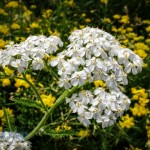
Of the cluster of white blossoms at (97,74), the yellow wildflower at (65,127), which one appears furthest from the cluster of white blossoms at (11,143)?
the yellow wildflower at (65,127)

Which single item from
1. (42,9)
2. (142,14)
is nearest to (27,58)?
(42,9)

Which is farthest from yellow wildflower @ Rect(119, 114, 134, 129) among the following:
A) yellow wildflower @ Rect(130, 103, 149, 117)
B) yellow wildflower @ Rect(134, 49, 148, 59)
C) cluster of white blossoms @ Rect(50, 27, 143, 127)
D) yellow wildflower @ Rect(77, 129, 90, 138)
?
cluster of white blossoms @ Rect(50, 27, 143, 127)

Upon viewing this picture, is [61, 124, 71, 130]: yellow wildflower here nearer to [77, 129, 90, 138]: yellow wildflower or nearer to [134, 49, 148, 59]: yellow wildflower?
[77, 129, 90, 138]: yellow wildflower

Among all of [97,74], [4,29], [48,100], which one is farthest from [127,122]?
[4,29]

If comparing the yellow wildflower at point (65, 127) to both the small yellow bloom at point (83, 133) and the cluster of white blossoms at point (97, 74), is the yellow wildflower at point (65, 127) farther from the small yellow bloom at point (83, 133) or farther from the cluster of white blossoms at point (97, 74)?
the cluster of white blossoms at point (97, 74)

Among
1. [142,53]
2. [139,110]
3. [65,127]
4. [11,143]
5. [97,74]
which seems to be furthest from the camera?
[142,53]

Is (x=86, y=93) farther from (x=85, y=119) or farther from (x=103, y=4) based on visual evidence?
(x=103, y=4)

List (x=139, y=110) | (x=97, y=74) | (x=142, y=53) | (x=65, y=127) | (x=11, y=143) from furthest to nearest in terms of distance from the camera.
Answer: (x=142, y=53) < (x=139, y=110) < (x=65, y=127) < (x=11, y=143) < (x=97, y=74)

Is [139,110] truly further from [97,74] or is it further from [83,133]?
[97,74]
